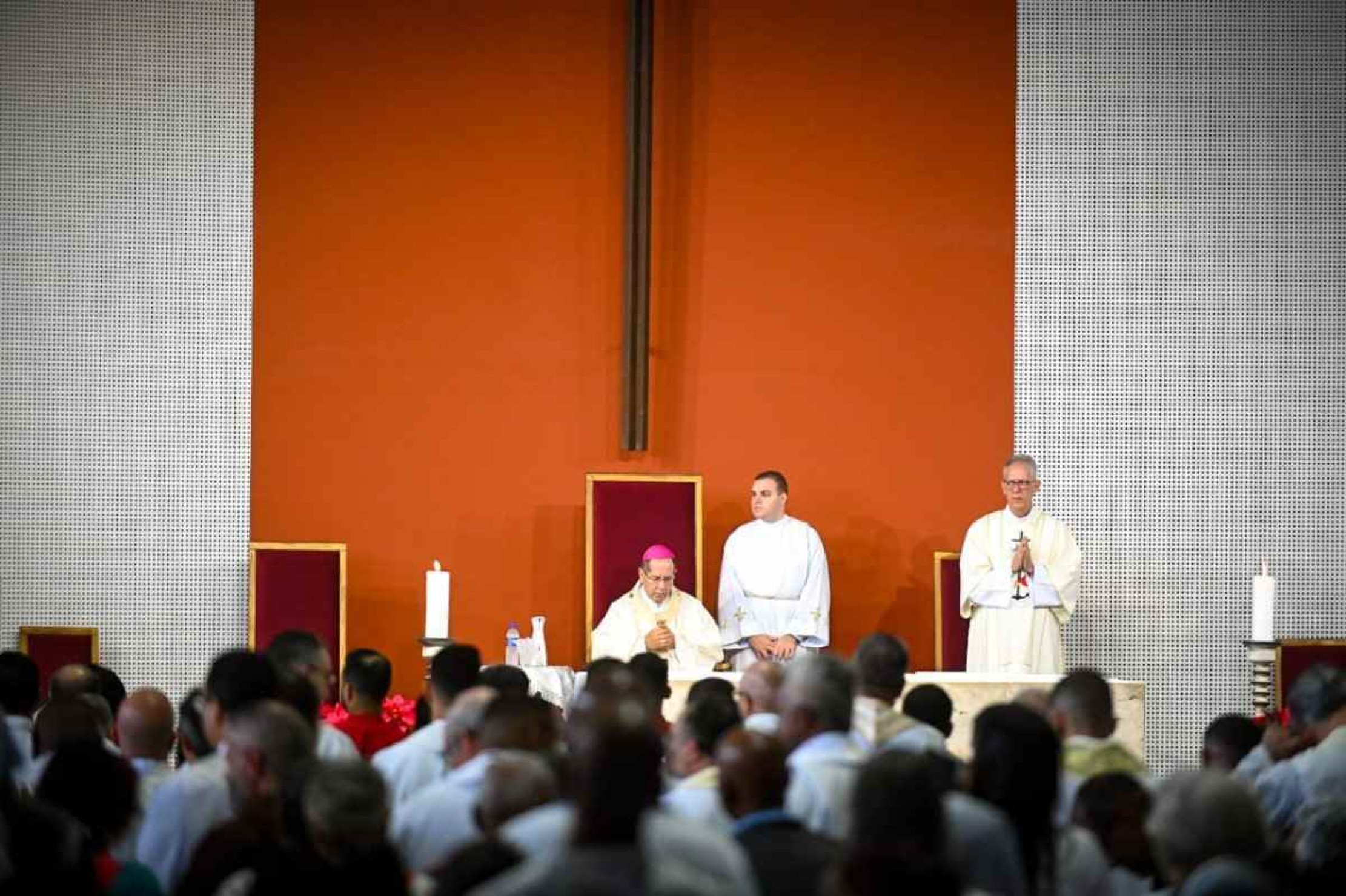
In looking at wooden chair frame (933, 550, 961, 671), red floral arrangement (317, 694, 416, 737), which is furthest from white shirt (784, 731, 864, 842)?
wooden chair frame (933, 550, 961, 671)

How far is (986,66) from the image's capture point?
11281mm

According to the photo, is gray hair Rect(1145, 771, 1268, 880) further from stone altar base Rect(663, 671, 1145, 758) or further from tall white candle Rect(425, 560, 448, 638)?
tall white candle Rect(425, 560, 448, 638)

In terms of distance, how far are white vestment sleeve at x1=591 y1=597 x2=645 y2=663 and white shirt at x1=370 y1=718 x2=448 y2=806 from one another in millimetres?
4816

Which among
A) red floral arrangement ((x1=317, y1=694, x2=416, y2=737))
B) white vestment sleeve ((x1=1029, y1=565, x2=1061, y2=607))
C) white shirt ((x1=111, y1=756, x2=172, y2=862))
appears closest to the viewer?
white shirt ((x1=111, y1=756, x2=172, y2=862))

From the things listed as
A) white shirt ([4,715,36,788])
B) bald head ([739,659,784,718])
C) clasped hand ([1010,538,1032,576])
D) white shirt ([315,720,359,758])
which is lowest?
white shirt ([4,715,36,788])

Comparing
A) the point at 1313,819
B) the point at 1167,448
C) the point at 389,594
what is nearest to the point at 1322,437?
the point at 1167,448

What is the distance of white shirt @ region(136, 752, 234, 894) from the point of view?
4648 mm

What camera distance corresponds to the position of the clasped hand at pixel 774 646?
10.4m

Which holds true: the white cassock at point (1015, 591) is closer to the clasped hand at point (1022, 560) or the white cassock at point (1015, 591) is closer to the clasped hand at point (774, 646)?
the clasped hand at point (1022, 560)

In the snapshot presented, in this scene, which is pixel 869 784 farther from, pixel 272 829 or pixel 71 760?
pixel 71 760

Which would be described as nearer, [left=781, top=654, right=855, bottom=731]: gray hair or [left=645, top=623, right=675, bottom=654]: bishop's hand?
[left=781, top=654, right=855, bottom=731]: gray hair

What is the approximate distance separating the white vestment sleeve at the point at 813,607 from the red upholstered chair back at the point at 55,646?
3.75 meters

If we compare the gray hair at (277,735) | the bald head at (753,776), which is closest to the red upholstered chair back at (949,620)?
the gray hair at (277,735)

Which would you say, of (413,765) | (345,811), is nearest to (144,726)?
(413,765)
